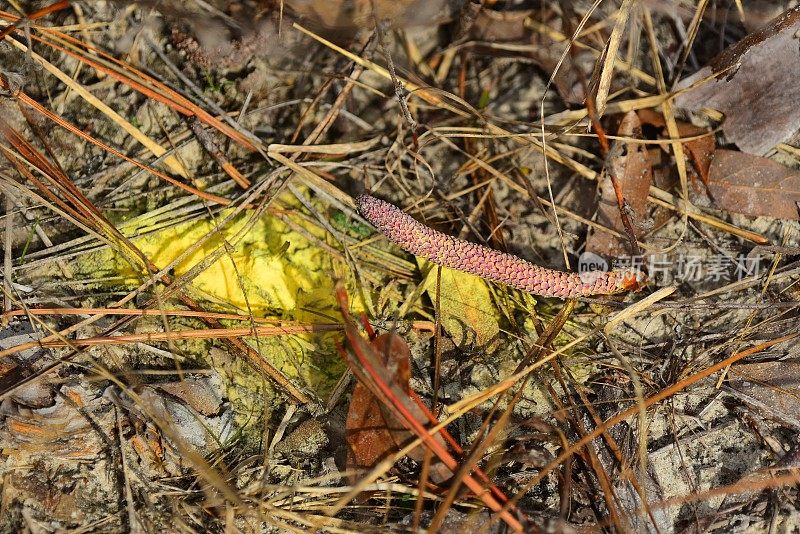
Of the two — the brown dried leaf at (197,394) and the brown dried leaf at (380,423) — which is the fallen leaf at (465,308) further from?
the brown dried leaf at (197,394)

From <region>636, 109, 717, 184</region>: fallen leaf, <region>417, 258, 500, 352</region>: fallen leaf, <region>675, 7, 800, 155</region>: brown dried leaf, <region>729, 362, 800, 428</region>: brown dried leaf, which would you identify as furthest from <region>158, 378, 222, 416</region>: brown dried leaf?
<region>675, 7, 800, 155</region>: brown dried leaf

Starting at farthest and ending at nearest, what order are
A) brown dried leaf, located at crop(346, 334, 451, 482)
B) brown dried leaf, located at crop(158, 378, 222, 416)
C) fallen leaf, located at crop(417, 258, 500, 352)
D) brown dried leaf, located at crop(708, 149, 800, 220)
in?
brown dried leaf, located at crop(708, 149, 800, 220) < fallen leaf, located at crop(417, 258, 500, 352) < brown dried leaf, located at crop(158, 378, 222, 416) < brown dried leaf, located at crop(346, 334, 451, 482)

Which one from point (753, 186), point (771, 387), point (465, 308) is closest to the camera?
point (771, 387)

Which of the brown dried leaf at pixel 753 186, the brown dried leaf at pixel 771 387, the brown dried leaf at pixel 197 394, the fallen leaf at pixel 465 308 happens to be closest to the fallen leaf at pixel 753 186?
the brown dried leaf at pixel 753 186

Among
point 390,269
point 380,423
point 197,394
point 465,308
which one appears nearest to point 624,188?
point 465,308

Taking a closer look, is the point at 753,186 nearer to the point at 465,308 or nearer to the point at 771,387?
the point at 771,387

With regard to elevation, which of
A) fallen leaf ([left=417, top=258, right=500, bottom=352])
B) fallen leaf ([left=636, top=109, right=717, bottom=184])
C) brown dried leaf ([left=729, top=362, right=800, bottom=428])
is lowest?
brown dried leaf ([left=729, top=362, right=800, bottom=428])

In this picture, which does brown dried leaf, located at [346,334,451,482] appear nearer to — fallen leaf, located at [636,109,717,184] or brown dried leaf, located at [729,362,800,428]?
brown dried leaf, located at [729,362,800,428]

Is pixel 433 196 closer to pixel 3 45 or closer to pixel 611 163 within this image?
pixel 611 163
